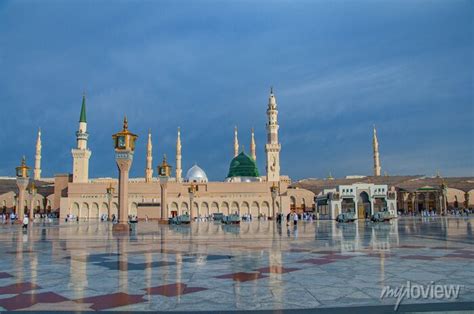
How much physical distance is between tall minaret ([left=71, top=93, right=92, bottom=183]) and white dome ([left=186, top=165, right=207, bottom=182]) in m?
16.9

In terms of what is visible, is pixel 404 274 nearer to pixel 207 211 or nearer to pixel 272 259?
pixel 272 259

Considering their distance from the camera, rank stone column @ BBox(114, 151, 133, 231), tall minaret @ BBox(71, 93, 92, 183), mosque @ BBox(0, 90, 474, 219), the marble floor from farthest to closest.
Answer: tall minaret @ BBox(71, 93, 92, 183) → mosque @ BBox(0, 90, 474, 219) → stone column @ BBox(114, 151, 133, 231) → the marble floor

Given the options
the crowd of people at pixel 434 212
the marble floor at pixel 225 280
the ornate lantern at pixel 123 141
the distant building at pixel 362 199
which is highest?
the ornate lantern at pixel 123 141

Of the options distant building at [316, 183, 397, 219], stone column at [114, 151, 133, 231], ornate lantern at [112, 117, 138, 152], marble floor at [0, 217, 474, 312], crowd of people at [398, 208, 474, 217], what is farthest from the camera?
crowd of people at [398, 208, 474, 217]

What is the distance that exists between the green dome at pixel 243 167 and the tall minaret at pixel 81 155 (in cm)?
2290

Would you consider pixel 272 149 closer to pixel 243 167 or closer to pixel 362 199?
pixel 243 167

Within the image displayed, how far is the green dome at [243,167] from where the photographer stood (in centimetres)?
6719

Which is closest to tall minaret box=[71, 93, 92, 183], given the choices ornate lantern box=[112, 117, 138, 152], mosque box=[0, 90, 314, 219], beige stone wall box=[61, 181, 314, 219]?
mosque box=[0, 90, 314, 219]

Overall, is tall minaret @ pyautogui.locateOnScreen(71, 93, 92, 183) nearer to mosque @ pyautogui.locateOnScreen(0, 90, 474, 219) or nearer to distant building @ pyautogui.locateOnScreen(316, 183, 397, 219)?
mosque @ pyautogui.locateOnScreen(0, 90, 474, 219)

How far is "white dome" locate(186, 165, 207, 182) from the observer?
69.9 meters

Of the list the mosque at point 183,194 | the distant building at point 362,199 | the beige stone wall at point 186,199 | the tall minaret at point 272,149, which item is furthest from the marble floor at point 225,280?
the tall minaret at point 272,149

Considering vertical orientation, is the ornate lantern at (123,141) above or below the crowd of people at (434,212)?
above

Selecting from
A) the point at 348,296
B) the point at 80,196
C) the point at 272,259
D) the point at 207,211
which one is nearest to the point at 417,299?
the point at 348,296

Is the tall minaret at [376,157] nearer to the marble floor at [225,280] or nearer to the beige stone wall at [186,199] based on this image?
the beige stone wall at [186,199]
